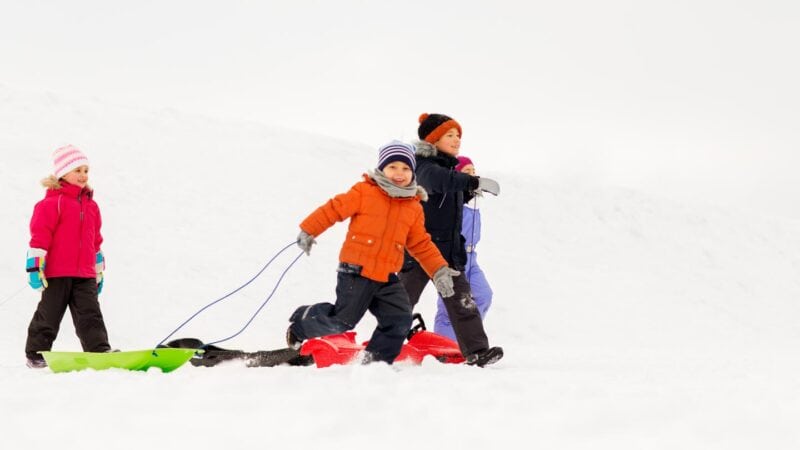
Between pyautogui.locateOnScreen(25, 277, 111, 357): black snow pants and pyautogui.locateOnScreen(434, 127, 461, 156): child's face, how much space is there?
3042 mm

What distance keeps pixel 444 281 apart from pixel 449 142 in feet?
3.89

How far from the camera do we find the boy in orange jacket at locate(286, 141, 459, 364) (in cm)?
513

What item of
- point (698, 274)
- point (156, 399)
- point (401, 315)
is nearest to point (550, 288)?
point (698, 274)

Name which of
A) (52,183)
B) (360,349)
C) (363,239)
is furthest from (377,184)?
(52,183)

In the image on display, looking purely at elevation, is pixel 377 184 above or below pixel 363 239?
above

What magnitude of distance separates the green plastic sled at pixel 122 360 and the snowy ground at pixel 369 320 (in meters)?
0.12

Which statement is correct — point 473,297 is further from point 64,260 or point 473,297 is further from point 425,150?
point 64,260

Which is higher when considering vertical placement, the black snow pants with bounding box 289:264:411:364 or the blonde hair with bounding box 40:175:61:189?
the blonde hair with bounding box 40:175:61:189

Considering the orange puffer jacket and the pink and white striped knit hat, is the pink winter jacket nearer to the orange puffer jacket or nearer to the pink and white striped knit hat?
the pink and white striped knit hat

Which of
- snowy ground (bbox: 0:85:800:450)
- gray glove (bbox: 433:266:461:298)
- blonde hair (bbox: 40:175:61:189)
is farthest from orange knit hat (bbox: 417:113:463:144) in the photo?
blonde hair (bbox: 40:175:61:189)

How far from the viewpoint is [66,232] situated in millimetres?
5961

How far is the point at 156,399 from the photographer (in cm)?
368

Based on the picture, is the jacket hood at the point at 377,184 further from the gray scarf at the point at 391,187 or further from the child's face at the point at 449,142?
the child's face at the point at 449,142

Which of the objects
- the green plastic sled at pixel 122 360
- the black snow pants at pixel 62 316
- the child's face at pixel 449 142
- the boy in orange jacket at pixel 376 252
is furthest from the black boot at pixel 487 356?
the black snow pants at pixel 62 316
